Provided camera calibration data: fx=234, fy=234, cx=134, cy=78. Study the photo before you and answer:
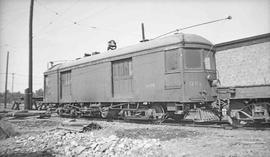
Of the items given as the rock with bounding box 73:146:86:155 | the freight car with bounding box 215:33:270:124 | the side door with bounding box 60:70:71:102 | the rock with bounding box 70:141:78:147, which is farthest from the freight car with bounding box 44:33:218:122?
the rock with bounding box 73:146:86:155

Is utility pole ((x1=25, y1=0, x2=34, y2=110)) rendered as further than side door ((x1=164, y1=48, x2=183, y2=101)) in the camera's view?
Yes

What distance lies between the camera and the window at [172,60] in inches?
384

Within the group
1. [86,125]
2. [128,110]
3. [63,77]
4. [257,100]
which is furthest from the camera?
[63,77]

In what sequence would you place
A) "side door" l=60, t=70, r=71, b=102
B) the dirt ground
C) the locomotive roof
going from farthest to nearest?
"side door" l=60, t=70, r=71, b=102 → the locomotive roof → the dirt ground

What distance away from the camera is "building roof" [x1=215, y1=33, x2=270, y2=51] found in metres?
13.6

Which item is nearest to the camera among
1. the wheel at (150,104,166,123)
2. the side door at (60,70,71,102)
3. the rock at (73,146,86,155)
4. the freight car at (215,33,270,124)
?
the rock at (73,146,86,155)

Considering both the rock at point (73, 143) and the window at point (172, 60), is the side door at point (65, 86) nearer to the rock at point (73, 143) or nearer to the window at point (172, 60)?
the window at point (172, 60)

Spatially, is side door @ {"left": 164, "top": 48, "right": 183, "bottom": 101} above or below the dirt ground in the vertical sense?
above

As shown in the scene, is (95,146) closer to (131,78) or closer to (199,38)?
(131,78)

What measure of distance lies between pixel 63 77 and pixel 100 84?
16.5 ft

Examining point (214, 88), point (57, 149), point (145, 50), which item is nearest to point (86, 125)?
point (57, 149)

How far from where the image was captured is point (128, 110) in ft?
38.0

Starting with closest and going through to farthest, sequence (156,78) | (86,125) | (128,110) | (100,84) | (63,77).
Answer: (86,125)
(156,78)
(128,110)
(100,84)
(63,77)

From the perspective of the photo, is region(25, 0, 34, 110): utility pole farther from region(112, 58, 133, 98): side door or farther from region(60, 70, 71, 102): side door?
region(112, 58, 133, 98): side door
